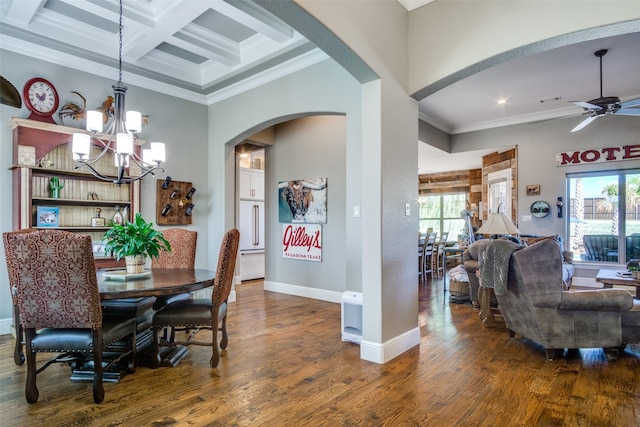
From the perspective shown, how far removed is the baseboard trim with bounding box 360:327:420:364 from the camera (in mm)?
2938

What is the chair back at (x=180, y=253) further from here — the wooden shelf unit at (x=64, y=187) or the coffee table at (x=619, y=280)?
the coffee table at (x=619, y=280)

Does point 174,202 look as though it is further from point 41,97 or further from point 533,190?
point 533,190

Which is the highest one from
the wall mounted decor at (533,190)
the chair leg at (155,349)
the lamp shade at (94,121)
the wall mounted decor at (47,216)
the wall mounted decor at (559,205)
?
the lamp shade at (94,121)

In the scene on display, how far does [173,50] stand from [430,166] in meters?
7.39

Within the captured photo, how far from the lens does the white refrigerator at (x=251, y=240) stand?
7.12 m

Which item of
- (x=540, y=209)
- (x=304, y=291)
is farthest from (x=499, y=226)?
(x=304, y=291)

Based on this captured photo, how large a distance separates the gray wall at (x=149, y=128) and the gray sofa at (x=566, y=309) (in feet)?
14.1

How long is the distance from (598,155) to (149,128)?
24.4 ft

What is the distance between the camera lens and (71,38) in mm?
4000

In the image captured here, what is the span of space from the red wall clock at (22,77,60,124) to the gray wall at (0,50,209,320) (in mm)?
94

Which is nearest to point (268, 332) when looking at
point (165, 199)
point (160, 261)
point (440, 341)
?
point (160, 261)

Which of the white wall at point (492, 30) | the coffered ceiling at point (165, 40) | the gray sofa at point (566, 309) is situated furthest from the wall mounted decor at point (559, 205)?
the coffered ceiling at point (165, 40)

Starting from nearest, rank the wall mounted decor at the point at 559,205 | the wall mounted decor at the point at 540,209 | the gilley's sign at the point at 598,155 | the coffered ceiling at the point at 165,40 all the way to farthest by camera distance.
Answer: the coffered ceiling at the point at 165,40
the gilley's sign at the point at 598,155
the wall mounted decor at the point at 559,205
the wall mounted decor at the point at 540,209

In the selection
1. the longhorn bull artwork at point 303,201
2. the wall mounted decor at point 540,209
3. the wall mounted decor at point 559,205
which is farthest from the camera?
the wall mounted decor at point 540,209
